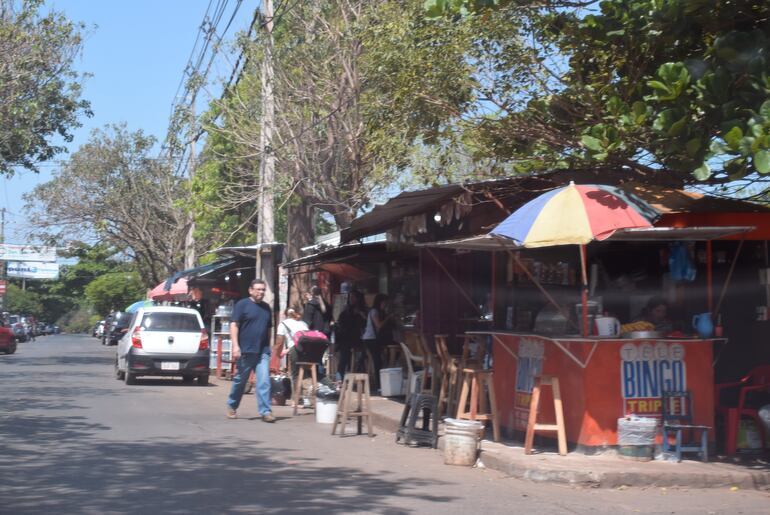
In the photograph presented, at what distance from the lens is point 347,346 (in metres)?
16.6

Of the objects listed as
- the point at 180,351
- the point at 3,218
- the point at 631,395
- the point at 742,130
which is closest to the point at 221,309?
the point at 180,351

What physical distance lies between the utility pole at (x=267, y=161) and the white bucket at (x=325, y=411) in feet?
25.2

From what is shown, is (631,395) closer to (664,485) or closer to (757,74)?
(664,485)

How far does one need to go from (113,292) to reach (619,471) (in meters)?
77.1

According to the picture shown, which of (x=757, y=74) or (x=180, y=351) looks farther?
(x=180, y=351)

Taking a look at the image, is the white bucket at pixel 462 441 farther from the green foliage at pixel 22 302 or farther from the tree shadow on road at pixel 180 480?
the green foliage at pixel 22 302

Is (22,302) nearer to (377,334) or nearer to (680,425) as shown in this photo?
(377,334)

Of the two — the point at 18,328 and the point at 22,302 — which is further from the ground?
the point at 22,302

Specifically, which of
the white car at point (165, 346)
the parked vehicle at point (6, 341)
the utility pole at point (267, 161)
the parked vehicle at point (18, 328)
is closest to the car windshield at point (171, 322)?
the white car at point (165, 346)

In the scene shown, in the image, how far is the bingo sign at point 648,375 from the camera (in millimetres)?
9438

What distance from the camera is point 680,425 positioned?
934 centimetres

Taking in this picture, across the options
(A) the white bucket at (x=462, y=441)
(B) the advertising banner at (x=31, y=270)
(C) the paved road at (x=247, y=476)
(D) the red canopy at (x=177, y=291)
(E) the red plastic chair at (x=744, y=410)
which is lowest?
(C) the paved road at (x=247, y=476)

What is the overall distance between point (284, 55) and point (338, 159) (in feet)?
7.71

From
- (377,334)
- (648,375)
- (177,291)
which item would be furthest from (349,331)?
(177,291)
